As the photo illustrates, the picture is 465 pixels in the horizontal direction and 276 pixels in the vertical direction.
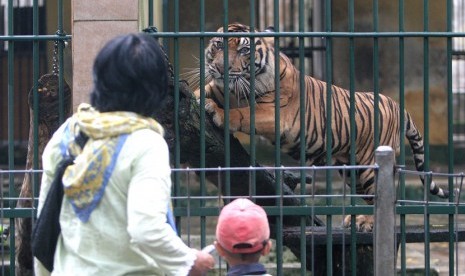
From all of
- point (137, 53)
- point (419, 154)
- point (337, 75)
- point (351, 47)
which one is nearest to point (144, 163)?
point (137, 53)

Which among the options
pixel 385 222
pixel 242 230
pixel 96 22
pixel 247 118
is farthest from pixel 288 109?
pixel 242 230

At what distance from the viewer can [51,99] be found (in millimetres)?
6246

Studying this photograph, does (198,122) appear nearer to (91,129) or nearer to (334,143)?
(334,143)

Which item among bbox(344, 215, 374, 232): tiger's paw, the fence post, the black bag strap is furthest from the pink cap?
bbox(344, 215, 374, 232): tiger's paw

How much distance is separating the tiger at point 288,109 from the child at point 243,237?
2919mm

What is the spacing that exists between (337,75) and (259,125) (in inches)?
258

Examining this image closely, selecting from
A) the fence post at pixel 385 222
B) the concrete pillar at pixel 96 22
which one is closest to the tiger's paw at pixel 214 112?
the concrete pillar at pixel 96 22

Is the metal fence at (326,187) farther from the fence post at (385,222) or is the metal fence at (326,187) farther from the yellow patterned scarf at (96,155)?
the yellow patterned scarf at (96,155)

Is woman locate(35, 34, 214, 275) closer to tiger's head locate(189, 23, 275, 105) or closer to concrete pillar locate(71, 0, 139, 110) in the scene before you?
concrete pillar locate(71, 0, 139, 110)

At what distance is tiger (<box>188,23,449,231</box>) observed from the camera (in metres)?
6.63

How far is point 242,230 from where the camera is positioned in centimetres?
353

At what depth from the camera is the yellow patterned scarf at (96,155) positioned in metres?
3.49

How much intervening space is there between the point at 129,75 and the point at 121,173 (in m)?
0.34

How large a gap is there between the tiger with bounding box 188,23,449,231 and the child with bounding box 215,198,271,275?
2.92m
